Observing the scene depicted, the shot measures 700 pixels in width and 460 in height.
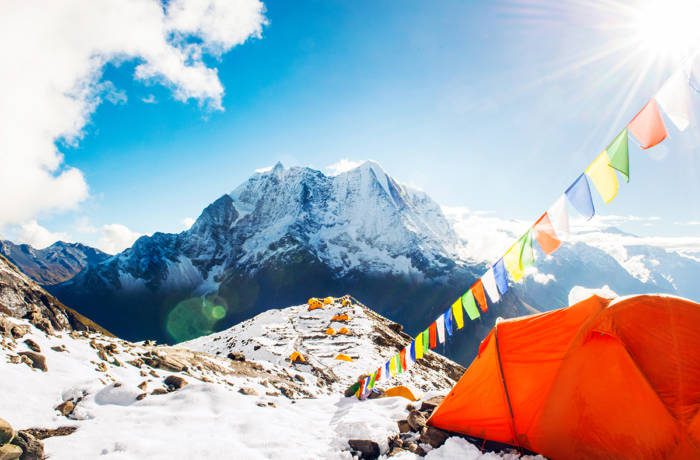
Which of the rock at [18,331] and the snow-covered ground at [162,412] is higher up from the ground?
the rock at [18,331]

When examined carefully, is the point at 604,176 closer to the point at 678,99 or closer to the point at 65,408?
→ the point at 678,99

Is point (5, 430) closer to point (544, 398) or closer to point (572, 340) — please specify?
Result: point (544, 398)

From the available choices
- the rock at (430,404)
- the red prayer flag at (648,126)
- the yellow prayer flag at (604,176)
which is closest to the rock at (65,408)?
the rock at (430,404)

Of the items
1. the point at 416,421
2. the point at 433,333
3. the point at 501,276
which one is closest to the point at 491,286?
the point at 501,276

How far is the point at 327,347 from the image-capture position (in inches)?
1139

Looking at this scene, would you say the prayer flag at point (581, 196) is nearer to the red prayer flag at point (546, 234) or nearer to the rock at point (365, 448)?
the red prayer flag at point (546, 234)

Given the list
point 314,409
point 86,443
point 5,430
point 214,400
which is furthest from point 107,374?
point 314,409

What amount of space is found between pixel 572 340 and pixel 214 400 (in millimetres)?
9650

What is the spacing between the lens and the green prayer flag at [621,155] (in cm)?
768

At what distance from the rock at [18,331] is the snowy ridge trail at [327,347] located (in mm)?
11535

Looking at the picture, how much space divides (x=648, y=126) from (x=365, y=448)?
992cm

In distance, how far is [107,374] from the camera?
10.9 metres

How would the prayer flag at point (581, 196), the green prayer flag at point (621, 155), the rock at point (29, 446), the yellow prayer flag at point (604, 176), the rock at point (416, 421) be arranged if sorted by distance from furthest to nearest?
the rock at point (416, 421) → the prayer flag at point (581, 196) → the yellow prayer flag at point (604, 176) → the green prayer flag at point (621, 155) → the rock at point (29, 446)

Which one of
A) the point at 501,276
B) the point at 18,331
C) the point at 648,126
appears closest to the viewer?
the point at 648,126
